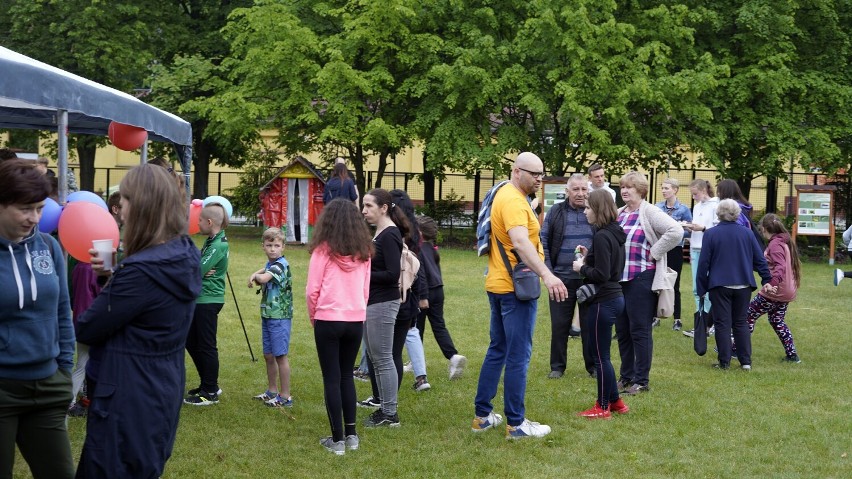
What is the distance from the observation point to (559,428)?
716cm

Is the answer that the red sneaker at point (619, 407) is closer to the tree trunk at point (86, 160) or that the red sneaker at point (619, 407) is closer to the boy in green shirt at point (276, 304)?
the boy in green shirt at point (276, 304)

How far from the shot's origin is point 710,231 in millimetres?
9539

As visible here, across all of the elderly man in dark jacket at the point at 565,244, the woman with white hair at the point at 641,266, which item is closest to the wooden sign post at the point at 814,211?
the elderly man in dark jacket at the point at 565,244

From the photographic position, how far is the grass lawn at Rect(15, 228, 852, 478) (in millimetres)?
6188

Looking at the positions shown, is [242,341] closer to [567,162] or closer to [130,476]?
[130,476]

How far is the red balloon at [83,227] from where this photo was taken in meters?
5.39

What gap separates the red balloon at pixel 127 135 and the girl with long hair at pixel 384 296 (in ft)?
7.88

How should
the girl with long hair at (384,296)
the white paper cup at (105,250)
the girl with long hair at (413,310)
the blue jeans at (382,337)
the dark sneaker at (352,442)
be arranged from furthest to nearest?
1. the girl with long hair at (413,310)
2. the blue jeans at (382,337)
3. the girl with long hair at (384,296)
4. the dark sneaker at (352,442)
5. the white paper cup at (105,250)

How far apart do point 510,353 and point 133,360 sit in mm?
3475

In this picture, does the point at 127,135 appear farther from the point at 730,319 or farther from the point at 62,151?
the point at 730,319

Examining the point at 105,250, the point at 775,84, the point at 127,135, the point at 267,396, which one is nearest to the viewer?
the point at 105,250

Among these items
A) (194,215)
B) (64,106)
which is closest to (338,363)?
(194,215)

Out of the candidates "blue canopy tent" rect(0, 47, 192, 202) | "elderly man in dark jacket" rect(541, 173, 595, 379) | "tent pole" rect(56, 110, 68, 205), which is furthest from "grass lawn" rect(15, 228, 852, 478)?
"blue canopy tent" rect(0, 47, 192, 202)

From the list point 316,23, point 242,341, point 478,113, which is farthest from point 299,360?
point 316,23
